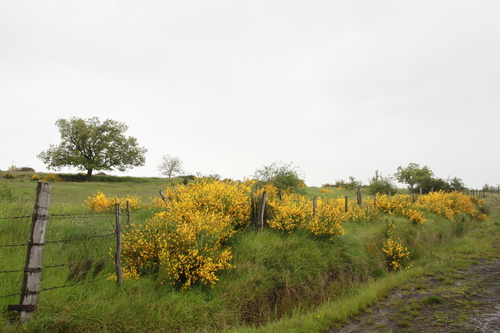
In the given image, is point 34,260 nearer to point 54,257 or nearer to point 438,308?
point 54,257

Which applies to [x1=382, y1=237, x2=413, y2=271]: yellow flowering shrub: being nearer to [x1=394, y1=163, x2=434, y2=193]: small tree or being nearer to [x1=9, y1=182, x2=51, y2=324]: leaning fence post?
[x1=9, y1=182, x2=51, y2=324]: leaning fence post

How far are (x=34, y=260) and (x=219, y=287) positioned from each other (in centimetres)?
330

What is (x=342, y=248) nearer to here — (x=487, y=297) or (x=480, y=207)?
(x=487, y=297)

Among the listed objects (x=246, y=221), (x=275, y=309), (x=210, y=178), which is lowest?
(x=275, y=309)

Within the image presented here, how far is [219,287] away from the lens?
6148mm

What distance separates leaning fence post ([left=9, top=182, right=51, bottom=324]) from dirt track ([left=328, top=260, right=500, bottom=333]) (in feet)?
16.2

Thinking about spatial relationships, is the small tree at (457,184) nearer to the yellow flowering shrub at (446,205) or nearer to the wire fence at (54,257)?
the yellow flowering shrub at (446,205)

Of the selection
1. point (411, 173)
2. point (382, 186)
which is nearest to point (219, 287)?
point (382, 186)

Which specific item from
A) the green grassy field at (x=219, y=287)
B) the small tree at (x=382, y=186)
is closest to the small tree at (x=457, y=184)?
the small tree at (x=382, y=186)

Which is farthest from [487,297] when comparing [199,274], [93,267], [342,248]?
[93,267]

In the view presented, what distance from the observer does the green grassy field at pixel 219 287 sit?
15.2 ft

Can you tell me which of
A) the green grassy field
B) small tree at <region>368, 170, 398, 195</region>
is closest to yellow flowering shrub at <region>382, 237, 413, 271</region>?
the green grassy field

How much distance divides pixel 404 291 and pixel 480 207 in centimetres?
2528

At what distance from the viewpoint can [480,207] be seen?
26.5 m
